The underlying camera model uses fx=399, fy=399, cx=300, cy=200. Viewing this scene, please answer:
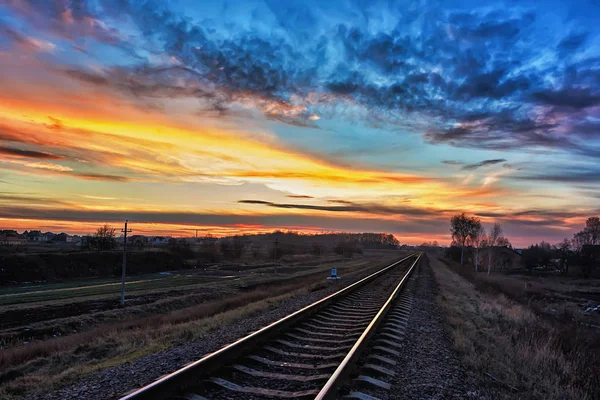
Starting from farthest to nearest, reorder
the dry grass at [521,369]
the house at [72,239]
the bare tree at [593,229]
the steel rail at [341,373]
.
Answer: the house at [72,239] < the bare tree at [593,229] < the dry grass at [521,369] < the steel rail at [341,373]

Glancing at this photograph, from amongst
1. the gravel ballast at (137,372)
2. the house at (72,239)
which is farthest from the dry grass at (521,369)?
the house at (72,239)

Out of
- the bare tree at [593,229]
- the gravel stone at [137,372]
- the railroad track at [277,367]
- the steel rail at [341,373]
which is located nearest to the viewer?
the steel rail at [341,373]

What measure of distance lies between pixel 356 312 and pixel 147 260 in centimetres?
6604

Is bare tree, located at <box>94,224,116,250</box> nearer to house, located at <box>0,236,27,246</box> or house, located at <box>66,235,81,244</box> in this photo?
house, located at <box>0,236,27,246</box>

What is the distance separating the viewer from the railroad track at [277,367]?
5.09 metres

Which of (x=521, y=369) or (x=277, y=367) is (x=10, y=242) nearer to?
(x=277, y=367)

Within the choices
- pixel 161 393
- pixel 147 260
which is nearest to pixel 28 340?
pixel 161 393

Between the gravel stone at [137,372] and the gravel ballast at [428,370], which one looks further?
the gravel ballast at [428,370]

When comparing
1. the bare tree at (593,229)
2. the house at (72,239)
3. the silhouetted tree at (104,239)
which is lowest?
the house at (72,239)

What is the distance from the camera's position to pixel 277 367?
640 cm

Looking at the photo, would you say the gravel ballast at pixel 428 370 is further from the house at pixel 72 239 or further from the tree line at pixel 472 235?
the house at pixel 72 239

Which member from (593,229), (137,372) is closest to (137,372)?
(137,372)

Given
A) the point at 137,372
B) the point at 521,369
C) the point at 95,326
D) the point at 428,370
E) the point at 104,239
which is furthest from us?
the point at 104,239

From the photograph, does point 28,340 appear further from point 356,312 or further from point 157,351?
point 356,312
